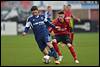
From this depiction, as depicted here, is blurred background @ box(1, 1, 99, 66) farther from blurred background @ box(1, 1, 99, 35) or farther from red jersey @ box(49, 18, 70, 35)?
red jersey @ box(49, 18, 70, 35)

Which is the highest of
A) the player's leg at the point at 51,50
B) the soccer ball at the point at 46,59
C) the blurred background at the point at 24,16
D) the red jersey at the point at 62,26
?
the red jersey at the point at 62,26

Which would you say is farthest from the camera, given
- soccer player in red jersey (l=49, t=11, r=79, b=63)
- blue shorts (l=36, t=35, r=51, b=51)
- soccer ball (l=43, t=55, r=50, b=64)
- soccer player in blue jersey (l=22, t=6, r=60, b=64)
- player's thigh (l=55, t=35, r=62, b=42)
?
Result: player's thigh (l=55, t=35, r=62, b=42)

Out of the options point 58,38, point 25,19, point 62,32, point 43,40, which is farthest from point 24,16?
point 43,40

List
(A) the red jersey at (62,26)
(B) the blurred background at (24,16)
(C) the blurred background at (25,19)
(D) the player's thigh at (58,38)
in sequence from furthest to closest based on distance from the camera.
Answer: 1. (B) the blurred background at (24,16)
2. (C) the blurred background at (25,19)
3. (D) the player's thigh at (58,38)
4. (A) the red jersey at (62,26)

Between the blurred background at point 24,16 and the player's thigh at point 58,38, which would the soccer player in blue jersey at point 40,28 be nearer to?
the player's thigh at point 58,38

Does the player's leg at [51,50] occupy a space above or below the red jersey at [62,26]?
below

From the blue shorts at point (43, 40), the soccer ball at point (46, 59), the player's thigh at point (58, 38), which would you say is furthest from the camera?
the player's thigh at point (58, 38)

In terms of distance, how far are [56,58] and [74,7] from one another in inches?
814

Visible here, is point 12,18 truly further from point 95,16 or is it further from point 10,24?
point 95,16

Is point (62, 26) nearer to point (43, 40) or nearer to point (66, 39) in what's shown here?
point (66, 39)

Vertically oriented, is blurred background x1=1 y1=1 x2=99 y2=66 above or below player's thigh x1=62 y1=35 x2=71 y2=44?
below

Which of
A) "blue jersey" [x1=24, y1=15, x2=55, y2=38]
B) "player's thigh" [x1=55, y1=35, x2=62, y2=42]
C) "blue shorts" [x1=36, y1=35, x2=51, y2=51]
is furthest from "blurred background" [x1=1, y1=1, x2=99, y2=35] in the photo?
"blue jersey" [x1=24, y1=15, x2=55, y2=38]

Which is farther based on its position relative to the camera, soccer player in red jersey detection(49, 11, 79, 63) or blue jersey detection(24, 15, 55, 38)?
soccer player in red jersey detection(49, 11, 79, 63)

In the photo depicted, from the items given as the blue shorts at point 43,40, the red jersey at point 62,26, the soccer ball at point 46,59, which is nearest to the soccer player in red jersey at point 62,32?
the red jersey at point 62,26
